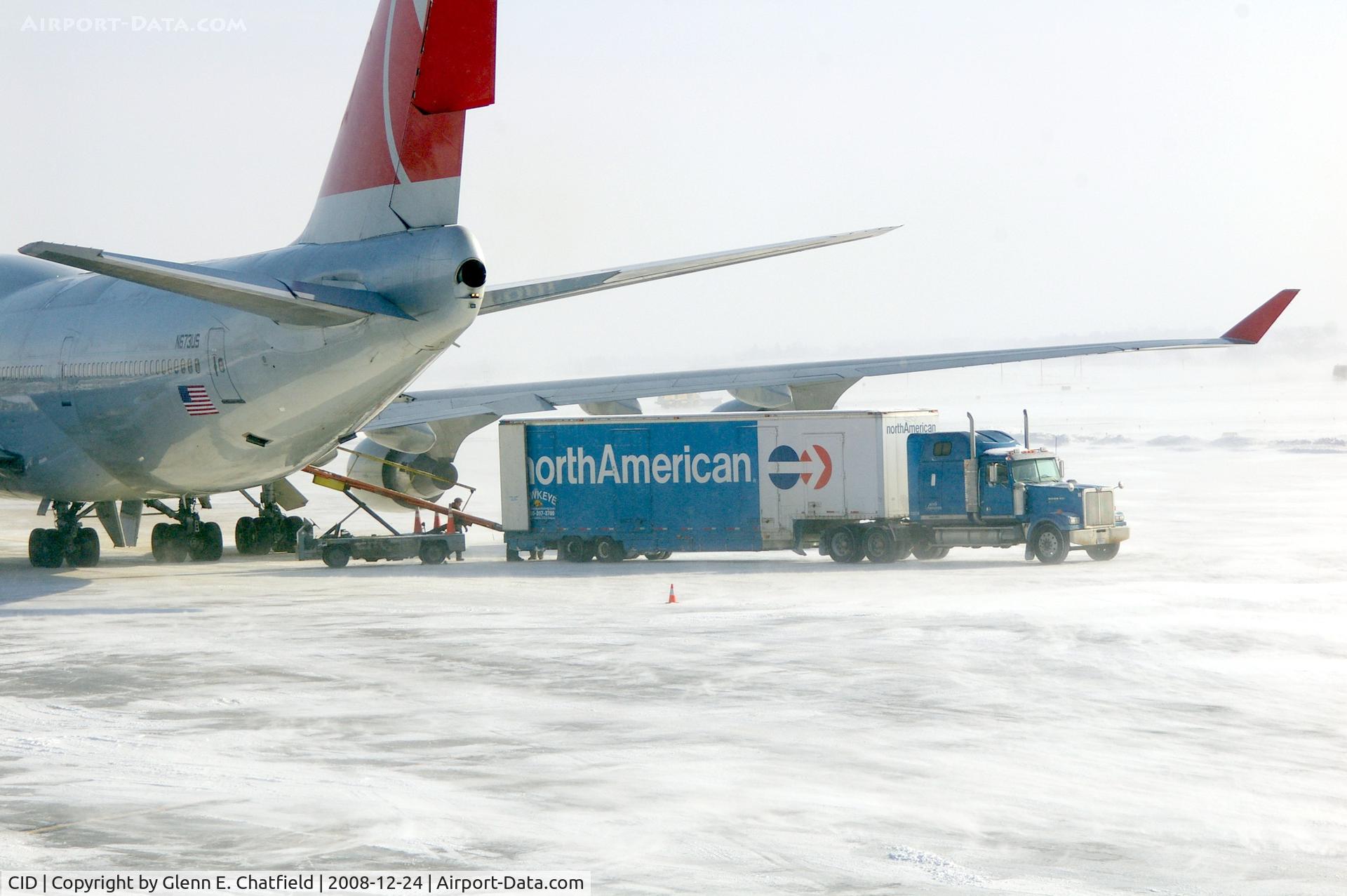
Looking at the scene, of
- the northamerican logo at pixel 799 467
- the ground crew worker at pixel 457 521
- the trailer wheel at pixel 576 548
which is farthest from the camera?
the trailer wheel at pixel 576 548

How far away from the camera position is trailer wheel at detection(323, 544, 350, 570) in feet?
105

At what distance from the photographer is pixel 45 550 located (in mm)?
30172

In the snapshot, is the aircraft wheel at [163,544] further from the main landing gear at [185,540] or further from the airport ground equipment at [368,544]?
the airport ground equipment at [368,544]

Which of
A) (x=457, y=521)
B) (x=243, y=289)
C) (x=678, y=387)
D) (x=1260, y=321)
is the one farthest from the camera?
(x=457, y=521)

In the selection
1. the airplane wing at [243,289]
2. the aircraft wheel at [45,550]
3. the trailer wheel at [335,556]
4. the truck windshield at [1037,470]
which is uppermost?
the airplane wing at [243,289]

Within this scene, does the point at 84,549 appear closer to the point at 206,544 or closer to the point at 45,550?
the point at 45,550

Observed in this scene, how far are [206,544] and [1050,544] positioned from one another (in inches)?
703

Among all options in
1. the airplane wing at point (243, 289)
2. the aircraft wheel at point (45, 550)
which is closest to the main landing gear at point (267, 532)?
the aircraft wheel at point (45, 550)

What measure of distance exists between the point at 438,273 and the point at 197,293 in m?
3.20

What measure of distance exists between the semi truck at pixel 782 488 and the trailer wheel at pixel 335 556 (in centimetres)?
386

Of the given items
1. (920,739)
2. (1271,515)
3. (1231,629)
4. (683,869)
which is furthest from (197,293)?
(1271,515)

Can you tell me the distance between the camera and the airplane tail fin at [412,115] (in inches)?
832

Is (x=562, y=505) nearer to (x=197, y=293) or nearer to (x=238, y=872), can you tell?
(x=197, y=293)

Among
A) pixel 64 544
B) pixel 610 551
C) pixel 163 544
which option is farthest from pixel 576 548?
pixel 64 544
